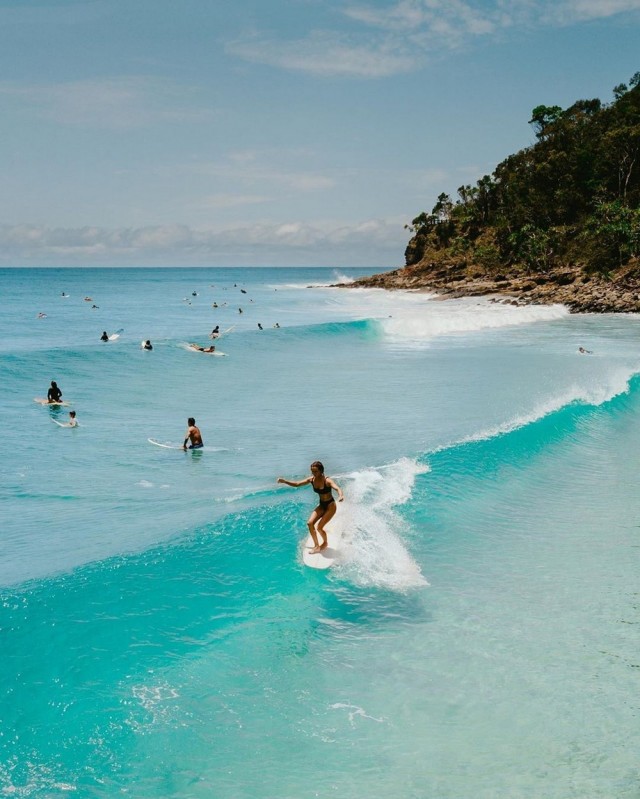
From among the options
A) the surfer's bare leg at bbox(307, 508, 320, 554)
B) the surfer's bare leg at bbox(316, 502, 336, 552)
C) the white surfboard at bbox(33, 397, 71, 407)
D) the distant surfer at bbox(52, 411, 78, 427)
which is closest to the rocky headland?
the white surfboard at bbox(33, 397, 71, 407)

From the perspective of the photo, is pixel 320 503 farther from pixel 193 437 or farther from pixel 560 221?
pixel 560 221

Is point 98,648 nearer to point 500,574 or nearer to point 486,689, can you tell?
point 486,689

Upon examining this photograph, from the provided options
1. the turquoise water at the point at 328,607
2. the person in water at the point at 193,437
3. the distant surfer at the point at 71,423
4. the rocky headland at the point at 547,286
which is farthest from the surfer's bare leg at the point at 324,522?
the rocky headland at the point at 547,286

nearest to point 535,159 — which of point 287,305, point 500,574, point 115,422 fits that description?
point 287,305

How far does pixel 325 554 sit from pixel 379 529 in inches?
52.5

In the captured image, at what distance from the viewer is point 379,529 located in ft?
36.9

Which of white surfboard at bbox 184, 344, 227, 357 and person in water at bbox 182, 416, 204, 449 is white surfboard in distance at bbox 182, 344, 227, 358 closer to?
white surfboard at bbox 184, 344, 227, 357

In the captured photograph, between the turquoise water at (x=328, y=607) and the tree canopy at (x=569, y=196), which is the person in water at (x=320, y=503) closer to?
the turquoise water at (x=328, y=607)

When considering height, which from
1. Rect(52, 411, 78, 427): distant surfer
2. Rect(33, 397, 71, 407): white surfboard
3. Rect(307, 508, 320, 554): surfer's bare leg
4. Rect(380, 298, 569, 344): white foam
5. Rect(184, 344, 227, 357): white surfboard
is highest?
Rect(380, 298, 569, 344): white foam

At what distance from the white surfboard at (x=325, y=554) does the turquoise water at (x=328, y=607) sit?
0.16m

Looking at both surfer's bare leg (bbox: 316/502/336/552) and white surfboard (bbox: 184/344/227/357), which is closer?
surfer's bare leg (bbox: 316/502/336/552)

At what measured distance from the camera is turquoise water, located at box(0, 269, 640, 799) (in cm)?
620

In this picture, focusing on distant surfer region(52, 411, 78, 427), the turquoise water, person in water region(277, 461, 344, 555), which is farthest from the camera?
distant surfer region(52, 411, 78, 427)

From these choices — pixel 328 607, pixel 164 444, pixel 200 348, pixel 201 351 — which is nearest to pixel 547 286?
pixel 200 348
